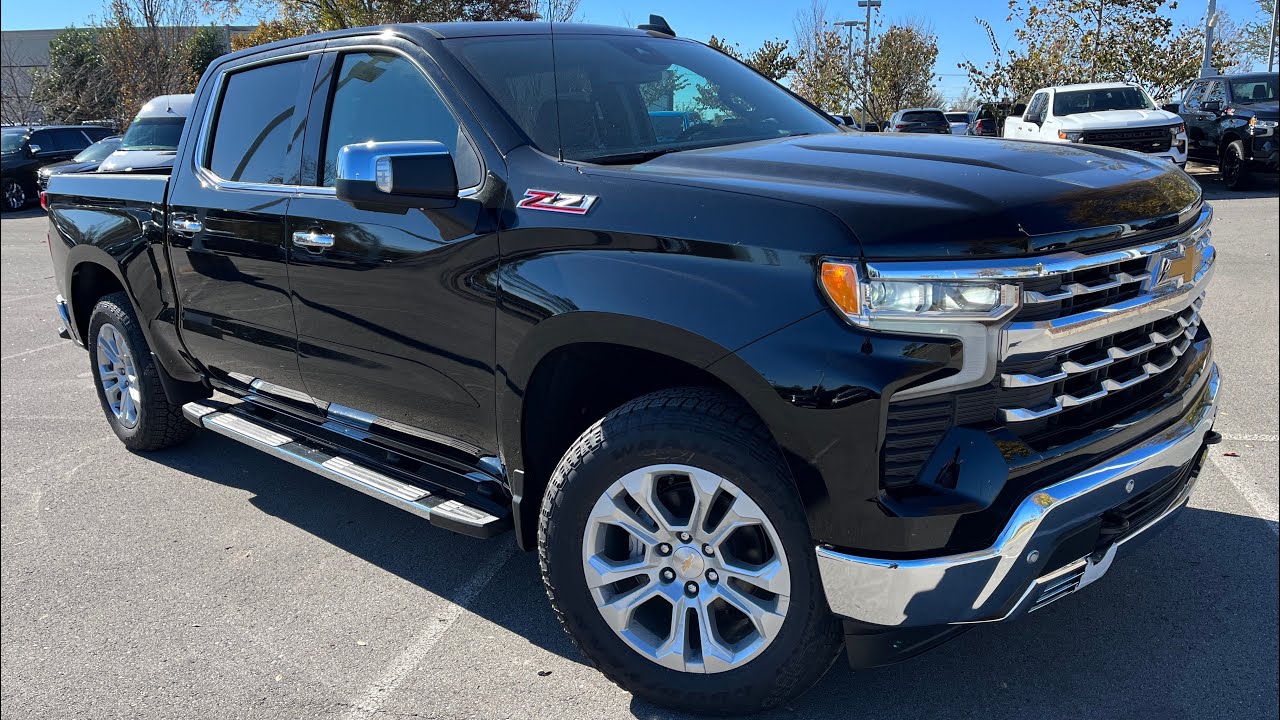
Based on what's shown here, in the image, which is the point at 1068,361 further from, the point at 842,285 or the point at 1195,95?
A: the point at 1195,95

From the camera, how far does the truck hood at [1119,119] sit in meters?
14.5

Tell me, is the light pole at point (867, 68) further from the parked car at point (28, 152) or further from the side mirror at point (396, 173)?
the parked car at point (28, 152)

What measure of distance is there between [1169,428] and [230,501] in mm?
3890

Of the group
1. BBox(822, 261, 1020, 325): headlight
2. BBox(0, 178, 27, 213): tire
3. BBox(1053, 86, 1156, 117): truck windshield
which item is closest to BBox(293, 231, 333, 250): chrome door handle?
BBox(822, 261, 1020, 325): headlight

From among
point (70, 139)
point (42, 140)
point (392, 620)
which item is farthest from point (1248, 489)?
point (70, 139)

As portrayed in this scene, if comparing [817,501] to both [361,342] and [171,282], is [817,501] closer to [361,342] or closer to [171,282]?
[361,342]

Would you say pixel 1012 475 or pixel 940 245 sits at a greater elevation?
pixel 940 245

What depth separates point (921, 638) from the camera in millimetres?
2348

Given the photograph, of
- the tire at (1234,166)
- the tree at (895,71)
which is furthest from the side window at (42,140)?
the tire at (1234,166)

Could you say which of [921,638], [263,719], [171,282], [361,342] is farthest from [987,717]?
[171,282]

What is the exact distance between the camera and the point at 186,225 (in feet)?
13.7

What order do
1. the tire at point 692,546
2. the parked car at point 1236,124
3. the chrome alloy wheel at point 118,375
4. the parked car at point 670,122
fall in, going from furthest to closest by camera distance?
the parked car at point 1236,124, the chrome alloy wheel at point 118,375, the parked car at point 670,122, the tire at point 692,546

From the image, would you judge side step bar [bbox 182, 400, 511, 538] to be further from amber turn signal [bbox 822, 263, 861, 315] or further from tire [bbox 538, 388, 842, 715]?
amber turn signal [bbox 822, 263, 861, 315]

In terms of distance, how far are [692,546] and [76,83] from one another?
3898 cm
